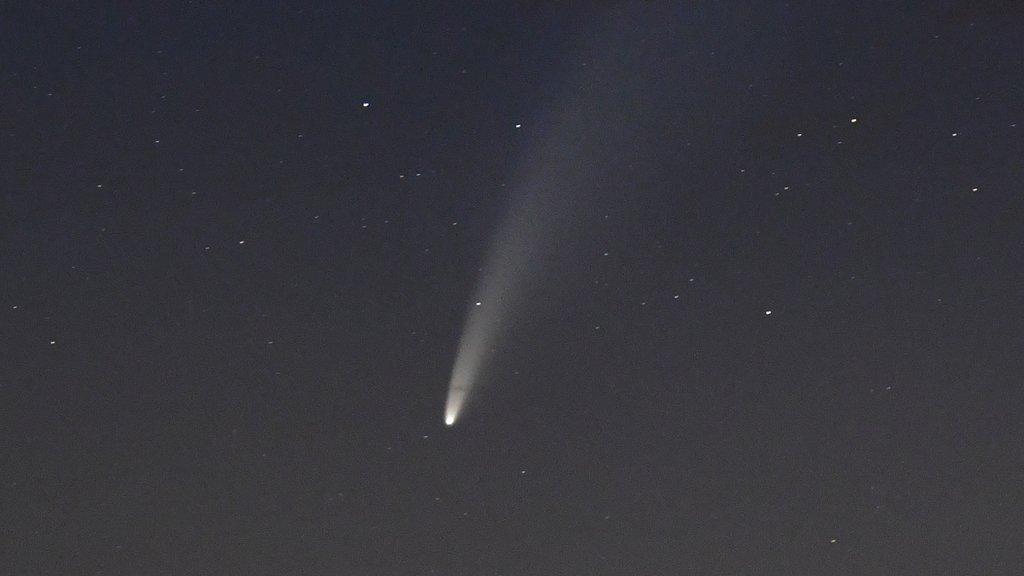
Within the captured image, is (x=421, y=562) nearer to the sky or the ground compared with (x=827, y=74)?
nearer to the ground

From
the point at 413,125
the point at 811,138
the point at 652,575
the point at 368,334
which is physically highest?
the point at 413,125

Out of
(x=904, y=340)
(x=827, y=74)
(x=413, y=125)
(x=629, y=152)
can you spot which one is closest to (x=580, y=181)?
(x=629, y=152)

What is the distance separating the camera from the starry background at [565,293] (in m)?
1.20

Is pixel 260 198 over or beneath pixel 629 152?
over

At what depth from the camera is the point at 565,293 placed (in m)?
1.23

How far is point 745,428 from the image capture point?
1.23 meters

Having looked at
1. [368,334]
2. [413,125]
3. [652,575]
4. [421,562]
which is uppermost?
[413,125]

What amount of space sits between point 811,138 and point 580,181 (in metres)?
0.26

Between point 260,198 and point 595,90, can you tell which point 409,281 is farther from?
point 595,90

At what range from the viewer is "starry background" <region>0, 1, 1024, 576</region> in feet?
3.93

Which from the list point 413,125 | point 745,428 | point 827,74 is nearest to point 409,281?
point 413,125

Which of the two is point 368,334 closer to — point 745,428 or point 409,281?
point 409,281

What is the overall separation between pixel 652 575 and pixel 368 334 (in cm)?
42

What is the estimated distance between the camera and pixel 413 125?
4.00ft
